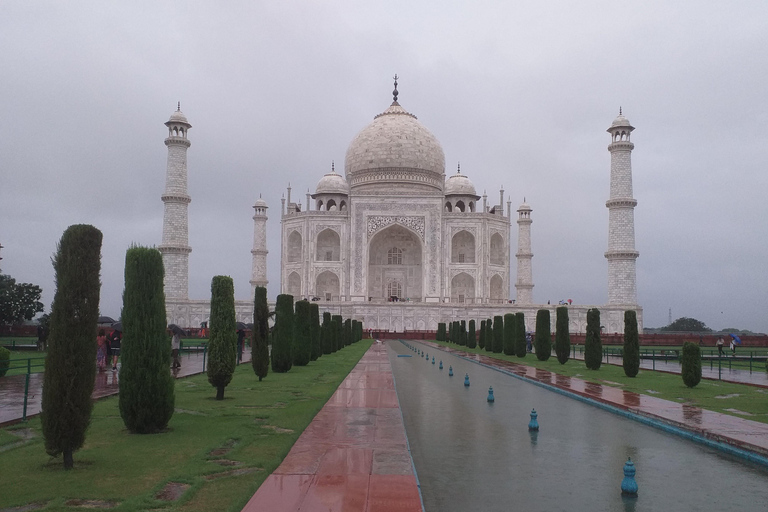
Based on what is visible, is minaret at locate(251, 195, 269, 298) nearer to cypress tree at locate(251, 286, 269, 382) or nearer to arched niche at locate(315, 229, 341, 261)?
arched niche at locate(315, 229, 341, 261)

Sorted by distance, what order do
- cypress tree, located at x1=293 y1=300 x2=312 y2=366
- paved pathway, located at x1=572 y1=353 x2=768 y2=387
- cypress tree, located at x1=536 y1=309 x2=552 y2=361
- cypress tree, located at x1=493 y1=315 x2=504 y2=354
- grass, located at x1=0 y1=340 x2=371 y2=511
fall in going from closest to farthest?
grass, located at x1=0 y1=340 x2=371 y2=511 < paved pathway, located at x1=572 y1=353 x2=768 y2=387 < cypress tree, located at x1=293 y1=300 x2=312 y2=366 < cypress tree, located at x1=536 y1=309 x2=552 y2=361 < cypress tree, located at x1=493 y1=315 x2=504 y2=354

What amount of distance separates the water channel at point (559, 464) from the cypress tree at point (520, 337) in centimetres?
1230

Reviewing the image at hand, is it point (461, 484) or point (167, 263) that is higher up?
point (167, 263)

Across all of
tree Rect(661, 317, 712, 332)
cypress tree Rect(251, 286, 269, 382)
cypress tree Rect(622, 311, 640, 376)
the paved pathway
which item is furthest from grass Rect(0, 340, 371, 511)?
tree Rect(661, 317, 712, 332)

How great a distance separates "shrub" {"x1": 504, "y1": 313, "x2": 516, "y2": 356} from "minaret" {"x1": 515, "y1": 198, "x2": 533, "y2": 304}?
66.4 ft

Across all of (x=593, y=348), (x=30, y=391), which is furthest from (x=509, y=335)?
(x=30, y=391)

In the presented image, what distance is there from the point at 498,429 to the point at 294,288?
35.4m

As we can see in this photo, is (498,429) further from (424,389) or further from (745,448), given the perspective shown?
(424,389)

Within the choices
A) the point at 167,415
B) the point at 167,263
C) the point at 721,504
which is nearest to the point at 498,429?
the point at 721,504

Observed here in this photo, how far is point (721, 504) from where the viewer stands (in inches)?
181

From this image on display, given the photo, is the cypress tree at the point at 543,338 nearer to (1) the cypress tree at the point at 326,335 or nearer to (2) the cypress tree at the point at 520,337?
(2) the cypress tree at the point at 520,337

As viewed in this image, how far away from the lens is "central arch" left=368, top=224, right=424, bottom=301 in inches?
1686

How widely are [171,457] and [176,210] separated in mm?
30262

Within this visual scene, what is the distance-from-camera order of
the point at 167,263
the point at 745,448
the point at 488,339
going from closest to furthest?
the point at 745,448 < the point at 488,339 < the point at 167,263
